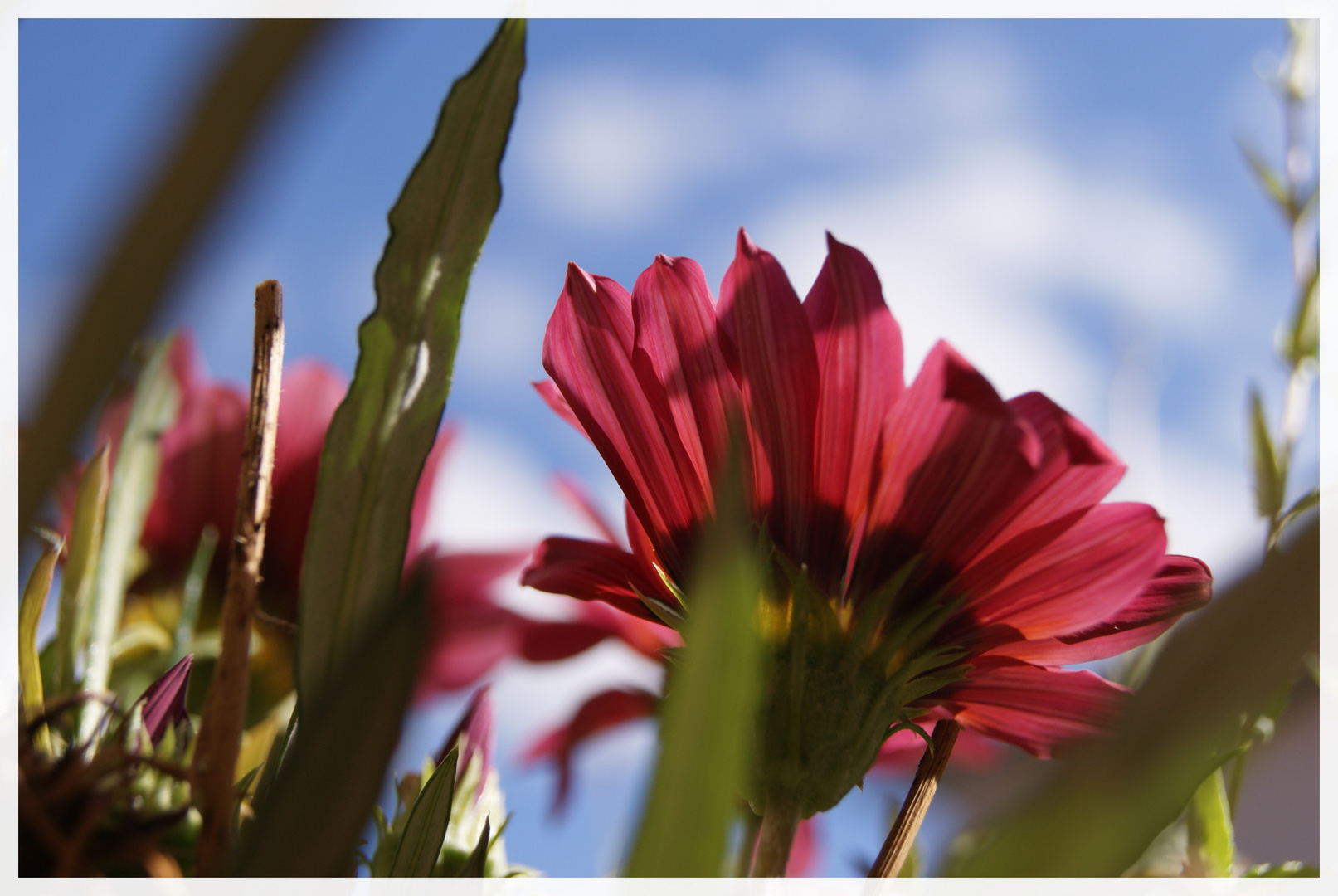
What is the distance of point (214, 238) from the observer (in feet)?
0.43

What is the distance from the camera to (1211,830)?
25 centimetres

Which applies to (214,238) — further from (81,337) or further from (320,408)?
(320,408)

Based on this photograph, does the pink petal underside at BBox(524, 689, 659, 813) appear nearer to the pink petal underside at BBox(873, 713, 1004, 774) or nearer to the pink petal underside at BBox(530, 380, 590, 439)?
the pink petal underside at BBox(873, 713, 1004, 774)

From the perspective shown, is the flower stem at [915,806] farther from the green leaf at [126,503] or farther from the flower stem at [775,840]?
the green leaf at [126,503]

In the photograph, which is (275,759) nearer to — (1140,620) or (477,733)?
(477,733)

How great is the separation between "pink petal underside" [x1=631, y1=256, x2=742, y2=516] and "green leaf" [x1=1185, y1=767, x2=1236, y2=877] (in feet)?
0.51

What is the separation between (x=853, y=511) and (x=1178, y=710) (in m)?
0.14

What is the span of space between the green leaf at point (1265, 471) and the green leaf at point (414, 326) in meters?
0.28

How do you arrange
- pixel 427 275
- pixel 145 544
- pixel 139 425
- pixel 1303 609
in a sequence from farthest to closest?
pixel 145 544 → pixel 139 425 → pixel 427 275 → pixel 1303 609

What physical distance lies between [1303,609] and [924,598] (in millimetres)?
148

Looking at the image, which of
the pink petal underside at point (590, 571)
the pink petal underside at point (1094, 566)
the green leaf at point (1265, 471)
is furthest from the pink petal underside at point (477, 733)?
the green leaf at point (1265, 471)

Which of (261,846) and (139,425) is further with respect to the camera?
(139,425)

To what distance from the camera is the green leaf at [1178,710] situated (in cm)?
11
